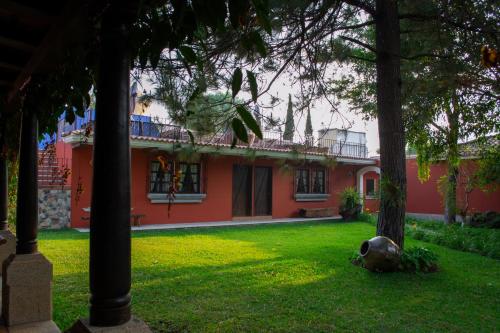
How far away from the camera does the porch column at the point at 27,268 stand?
328 cm

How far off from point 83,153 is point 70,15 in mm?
10152

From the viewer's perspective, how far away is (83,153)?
11.1 metres

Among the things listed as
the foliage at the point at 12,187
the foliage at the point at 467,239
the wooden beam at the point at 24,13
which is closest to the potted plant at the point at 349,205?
the foliage at the point at 467,239

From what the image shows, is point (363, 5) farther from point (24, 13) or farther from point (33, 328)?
point (33, 328)

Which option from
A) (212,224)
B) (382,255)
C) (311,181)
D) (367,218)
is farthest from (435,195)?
(382,255)

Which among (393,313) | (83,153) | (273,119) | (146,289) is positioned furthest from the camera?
(83,153)

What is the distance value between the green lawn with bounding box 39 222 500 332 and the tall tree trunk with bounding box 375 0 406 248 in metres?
1.05

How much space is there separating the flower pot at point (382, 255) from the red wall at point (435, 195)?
1079cm

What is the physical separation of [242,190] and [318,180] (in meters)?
3.97

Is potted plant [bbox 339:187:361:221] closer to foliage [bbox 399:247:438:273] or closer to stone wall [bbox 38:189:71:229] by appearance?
foliage [bbox 399:247:438:273]

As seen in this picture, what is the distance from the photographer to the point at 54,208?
36.4 ft

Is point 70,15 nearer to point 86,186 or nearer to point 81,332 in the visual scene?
point 81,332

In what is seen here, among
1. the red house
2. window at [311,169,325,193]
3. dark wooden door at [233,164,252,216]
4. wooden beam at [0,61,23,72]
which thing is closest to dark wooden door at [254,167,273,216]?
the red house

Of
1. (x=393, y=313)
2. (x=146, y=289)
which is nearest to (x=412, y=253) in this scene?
(x=393, y=313)
